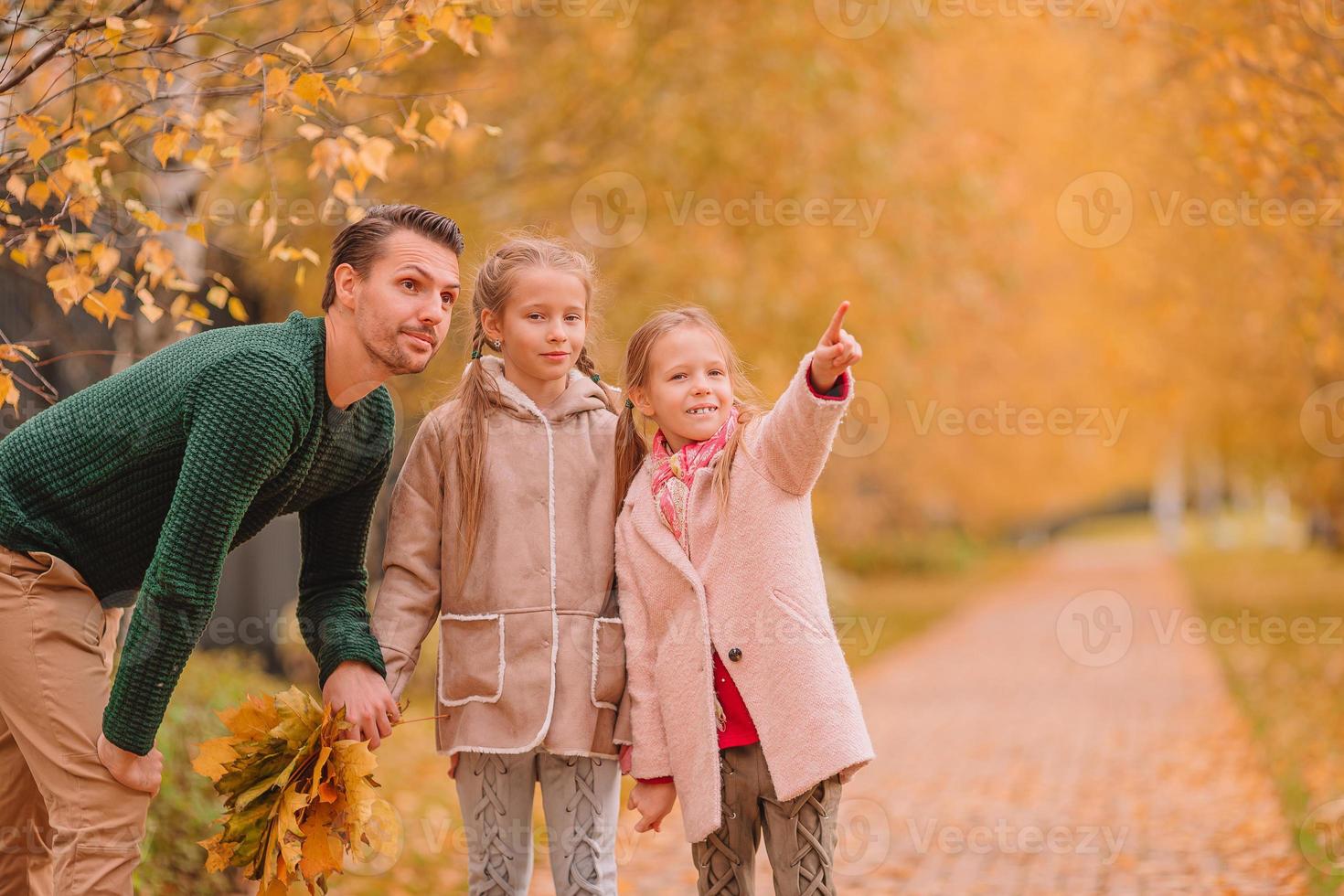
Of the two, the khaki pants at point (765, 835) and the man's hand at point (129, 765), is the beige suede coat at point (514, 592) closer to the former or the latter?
the khaki pants at point (765, 835)

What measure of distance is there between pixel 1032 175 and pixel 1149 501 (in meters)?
64.6

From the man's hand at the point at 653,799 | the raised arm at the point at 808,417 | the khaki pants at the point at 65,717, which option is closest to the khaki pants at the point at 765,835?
the man's hand at the point at 653,799

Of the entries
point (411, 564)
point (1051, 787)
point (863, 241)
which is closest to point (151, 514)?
point (411, 564)

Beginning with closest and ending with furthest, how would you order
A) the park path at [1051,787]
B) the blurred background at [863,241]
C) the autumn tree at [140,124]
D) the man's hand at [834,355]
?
the man's hand at [834,355] → the autumn tree at [140,124] → the blurred background at [863,241] → the park path at [1051,787]

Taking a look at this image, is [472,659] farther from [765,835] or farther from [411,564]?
[765,835]

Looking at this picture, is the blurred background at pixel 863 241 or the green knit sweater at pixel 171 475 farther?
the blurred background at pixel 863 241

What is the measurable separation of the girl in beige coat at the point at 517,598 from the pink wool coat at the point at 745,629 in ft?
0.36

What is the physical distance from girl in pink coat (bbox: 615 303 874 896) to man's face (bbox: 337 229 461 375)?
0.58 meters

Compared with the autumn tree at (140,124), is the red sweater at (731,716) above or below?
below

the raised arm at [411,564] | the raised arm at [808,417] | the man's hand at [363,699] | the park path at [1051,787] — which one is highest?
the raised arm at [808,417]

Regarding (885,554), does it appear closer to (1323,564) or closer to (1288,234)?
(1323,564)

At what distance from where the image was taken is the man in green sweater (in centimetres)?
273

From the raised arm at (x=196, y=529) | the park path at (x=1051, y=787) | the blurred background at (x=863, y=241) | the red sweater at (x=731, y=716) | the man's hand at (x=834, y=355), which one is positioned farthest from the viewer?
the park path at (x=1051, y=787)

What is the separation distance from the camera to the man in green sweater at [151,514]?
107 inches
